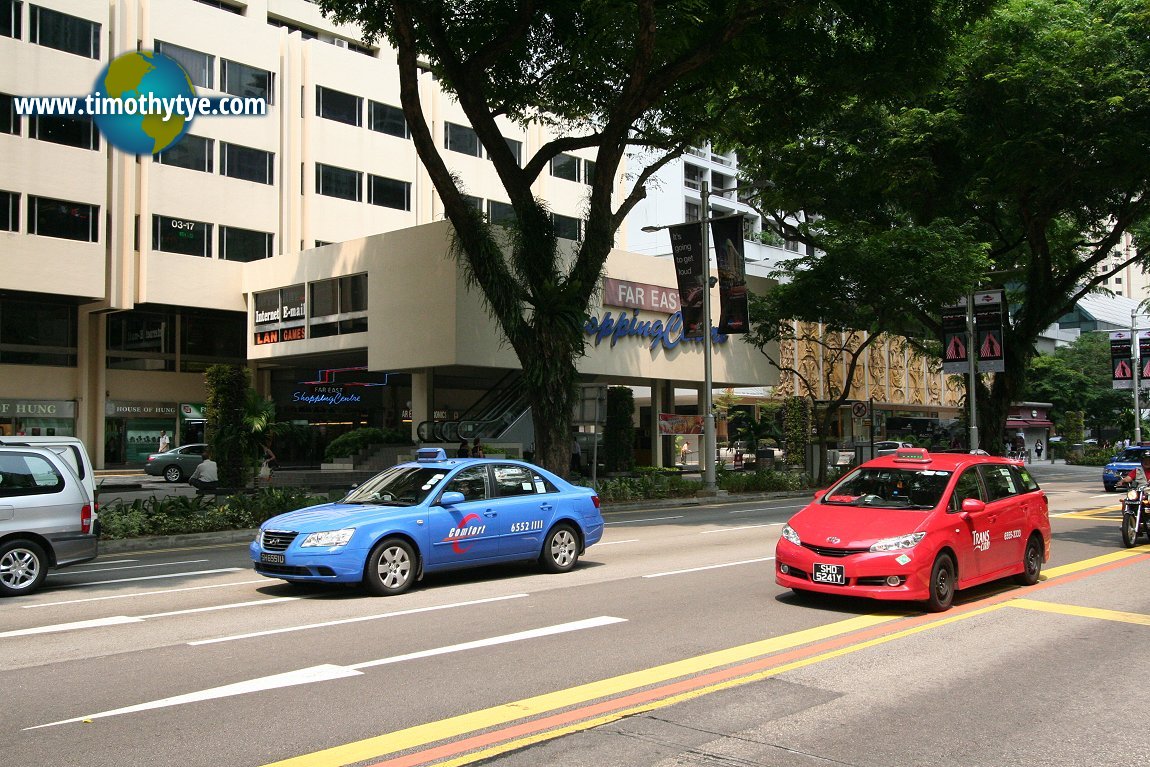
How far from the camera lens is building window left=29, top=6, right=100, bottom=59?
3456cm

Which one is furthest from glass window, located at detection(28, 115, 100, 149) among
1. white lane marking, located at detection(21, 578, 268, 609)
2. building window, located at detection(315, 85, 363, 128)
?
white lane marking, located at detection(21, 578, 268, 609)

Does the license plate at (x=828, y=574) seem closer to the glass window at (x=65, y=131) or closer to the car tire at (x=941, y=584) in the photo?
the car tire at (x=941, y=584)

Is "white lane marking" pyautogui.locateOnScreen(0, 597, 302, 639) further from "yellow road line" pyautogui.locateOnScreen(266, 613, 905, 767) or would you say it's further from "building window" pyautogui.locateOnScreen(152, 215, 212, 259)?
"building window" pyautogui.locateOnScreen(152, 215, 212, 259)

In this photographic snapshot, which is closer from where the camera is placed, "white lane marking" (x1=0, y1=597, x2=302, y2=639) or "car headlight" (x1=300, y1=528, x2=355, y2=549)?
"white lane marking" (x1=0, y1=597, x2=302, y2=639)

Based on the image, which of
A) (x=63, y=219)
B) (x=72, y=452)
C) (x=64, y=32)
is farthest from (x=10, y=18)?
(x=72, y=452)

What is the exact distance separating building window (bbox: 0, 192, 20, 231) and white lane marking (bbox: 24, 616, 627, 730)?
1279 inches

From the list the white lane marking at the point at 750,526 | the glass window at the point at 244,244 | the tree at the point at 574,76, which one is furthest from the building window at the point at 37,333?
the white lane marking at the point at 750,526

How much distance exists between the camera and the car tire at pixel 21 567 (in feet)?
35.8

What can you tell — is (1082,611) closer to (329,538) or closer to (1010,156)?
(329,538)

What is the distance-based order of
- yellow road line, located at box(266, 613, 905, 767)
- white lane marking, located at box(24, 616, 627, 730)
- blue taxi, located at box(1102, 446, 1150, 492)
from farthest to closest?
blue taxi, located at box(1102, 446, 1150, 492), white lane marking, located at box(24, 616, 627, 730), yellow road line, located at box(266, 613, 905, 767)

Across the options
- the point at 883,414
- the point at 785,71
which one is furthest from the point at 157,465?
the point at 883,414

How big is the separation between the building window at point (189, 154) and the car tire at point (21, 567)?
3062 centimetres

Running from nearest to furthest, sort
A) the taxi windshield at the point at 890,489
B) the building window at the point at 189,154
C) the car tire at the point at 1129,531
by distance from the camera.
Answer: the taxi windshield at the point at 890,489, the car tire at the point at 1129,531, the building window at the point at 189,154

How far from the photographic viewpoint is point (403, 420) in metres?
42.9
